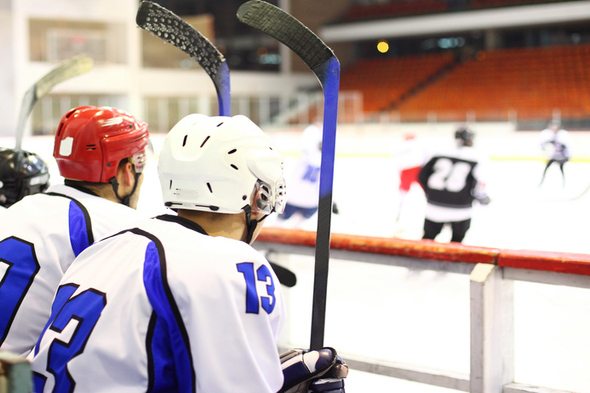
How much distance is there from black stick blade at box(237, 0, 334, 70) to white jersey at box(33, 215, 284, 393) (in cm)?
64

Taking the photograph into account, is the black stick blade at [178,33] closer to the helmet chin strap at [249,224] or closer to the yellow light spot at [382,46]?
the helmet chin strap at [249,224]

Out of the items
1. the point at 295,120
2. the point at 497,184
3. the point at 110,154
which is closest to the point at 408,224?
the point at 497,184

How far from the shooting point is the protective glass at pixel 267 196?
4.71 feet

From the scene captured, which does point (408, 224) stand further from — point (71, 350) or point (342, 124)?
point (342, 124)

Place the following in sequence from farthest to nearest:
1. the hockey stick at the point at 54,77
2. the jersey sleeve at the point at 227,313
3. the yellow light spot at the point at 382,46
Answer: the yellow light spot at the point at 382,46 → the hockey stick at the point at 54,77 → the jersey sleeve at the point at 227,313

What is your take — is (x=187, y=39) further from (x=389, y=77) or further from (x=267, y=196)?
(x=389, y=77)

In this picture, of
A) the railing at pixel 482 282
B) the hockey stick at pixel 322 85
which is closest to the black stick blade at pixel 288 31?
the hockey stick at pixel 322 85

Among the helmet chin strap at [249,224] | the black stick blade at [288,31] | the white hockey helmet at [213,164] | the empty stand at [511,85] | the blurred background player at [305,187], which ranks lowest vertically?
the blurred background player at [305,187]

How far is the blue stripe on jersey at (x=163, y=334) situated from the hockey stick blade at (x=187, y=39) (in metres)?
1.03

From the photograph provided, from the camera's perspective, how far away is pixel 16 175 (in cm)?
232

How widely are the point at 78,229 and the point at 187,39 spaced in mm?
690

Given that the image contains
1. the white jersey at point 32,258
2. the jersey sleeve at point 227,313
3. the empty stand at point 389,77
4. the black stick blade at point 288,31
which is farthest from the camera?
the empty stand at point 389,77

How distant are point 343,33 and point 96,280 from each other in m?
19.6

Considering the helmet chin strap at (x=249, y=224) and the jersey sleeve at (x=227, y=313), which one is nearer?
the jersey sleeve at (x=227, y=313)
